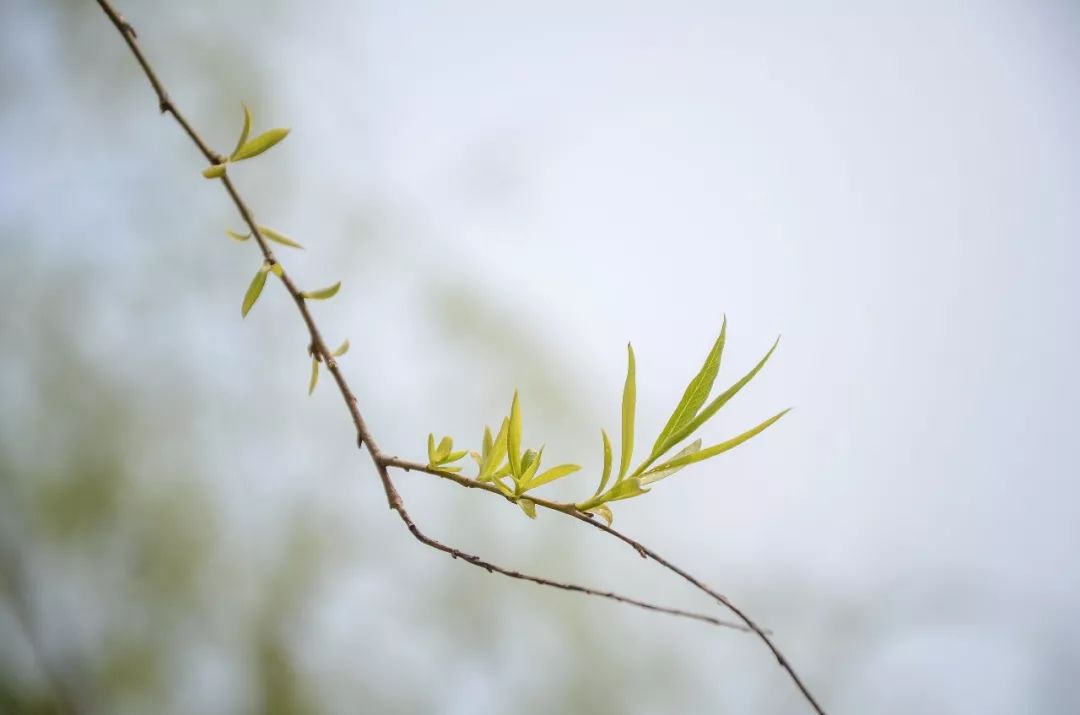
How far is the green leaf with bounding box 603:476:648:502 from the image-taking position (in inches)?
10.9

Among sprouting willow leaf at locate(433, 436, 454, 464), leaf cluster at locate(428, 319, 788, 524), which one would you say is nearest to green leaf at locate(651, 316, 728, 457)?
leaf cluster at locate(428, 319, 788, 524)

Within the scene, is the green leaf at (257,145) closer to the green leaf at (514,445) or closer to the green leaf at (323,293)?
the green leaf at (323,293)

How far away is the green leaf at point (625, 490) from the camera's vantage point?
277mm

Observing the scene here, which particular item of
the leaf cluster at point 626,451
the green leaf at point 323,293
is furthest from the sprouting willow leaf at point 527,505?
the green leaf at point 323,293

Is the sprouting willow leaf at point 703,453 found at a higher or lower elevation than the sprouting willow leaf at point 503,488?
higher

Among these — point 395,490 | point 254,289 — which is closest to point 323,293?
point 254,289

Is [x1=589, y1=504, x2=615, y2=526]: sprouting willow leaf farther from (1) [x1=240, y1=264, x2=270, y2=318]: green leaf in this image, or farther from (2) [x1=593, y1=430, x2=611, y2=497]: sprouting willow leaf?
(1) [x1=240, y1=264, x2=270, y2=318]: green leaf

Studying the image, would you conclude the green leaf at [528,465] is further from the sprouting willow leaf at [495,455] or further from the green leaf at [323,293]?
the green leaf at [323,293]

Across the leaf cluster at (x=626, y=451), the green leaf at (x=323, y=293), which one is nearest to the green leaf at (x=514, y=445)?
the leaf cluster at (x=626, y=451)

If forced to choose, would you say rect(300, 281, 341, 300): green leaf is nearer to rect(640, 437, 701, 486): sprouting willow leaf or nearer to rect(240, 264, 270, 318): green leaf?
rect(240, 264, 270, 318): green leaf

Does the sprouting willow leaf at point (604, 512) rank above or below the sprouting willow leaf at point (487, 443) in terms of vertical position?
below

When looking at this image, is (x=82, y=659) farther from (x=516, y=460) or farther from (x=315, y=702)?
(x=516, y=460)

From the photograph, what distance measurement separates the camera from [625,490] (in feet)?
0.92

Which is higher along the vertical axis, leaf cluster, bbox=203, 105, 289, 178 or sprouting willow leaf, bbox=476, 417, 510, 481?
leaf cluster, bbox=203, 105, 289, 178
